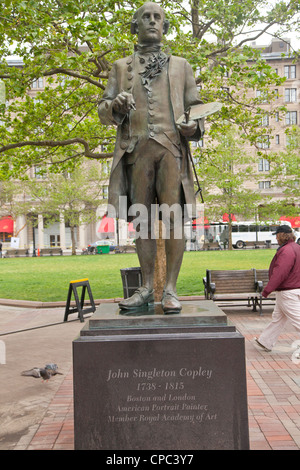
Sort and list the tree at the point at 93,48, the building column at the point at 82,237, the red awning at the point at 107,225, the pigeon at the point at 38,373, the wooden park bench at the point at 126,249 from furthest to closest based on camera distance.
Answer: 1. the building column at the point at 82,237
2. the red awning at the point at 107,225
3. the wooden park bench at the point at 126,249
4. the tree at the point at 93,48
5. the pigeon at the point at 38,373

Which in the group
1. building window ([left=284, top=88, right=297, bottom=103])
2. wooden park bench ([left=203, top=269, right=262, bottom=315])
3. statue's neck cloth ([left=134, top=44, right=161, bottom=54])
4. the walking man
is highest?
building window ([left=284, top=88, right=297, bottom=103])

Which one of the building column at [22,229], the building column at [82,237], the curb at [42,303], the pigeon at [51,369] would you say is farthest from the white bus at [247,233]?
the pigeon at [51,369]

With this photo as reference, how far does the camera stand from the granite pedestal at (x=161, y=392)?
11.4ft

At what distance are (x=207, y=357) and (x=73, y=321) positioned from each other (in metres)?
7.45

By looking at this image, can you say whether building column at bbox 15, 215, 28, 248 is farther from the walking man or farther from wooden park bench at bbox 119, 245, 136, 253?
the walking man

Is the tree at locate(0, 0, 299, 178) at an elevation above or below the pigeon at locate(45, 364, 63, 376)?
above

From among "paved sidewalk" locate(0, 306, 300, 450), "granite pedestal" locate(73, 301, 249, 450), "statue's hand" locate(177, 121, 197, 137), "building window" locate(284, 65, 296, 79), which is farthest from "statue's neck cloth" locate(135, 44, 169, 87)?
"building window" locate(284, 65, 296, 79)

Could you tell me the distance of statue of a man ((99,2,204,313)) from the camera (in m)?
4.15

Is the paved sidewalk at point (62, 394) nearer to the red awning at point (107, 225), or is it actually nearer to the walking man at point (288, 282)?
the walking man at point (288, 282)

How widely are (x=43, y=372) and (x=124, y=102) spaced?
12.6 feet

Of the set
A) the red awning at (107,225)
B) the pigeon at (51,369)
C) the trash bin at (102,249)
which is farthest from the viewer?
the red awning at (107,225)

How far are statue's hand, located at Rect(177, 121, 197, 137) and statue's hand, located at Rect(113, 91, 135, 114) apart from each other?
45cm

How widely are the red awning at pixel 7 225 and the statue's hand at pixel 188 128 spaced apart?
57.6 metres
